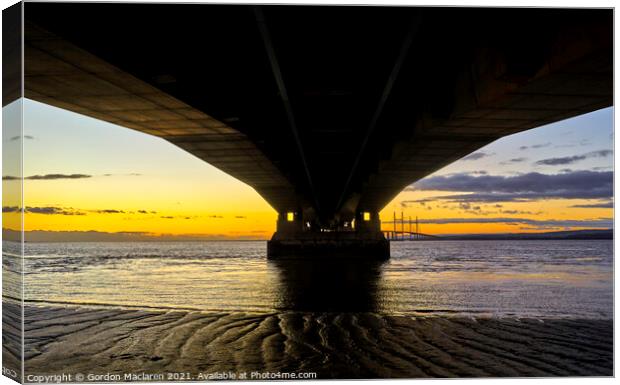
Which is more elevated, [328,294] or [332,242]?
[328,294]

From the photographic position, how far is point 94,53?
425 inches

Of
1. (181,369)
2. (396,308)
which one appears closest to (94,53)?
(181,369)

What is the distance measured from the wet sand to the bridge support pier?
49408 millimetres

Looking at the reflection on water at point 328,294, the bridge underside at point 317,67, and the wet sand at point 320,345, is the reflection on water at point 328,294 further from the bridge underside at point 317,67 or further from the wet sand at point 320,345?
the bridge underside at point 317,67

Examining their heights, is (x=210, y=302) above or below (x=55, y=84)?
below

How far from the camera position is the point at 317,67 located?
48.2 ft

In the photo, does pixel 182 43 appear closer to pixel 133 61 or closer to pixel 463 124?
pixel 133 61

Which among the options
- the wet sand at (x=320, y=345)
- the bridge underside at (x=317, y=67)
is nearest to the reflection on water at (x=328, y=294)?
the wet sand at (x=320, y=345)

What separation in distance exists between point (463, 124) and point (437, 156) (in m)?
9.08

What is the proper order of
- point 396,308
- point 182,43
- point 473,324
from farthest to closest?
point 396,308
point 473,324
point 182,43

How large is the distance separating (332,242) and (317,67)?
183 ft

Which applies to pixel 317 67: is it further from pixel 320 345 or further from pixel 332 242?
pixel 332 242

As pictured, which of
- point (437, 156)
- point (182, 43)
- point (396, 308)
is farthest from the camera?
point (437, 156)

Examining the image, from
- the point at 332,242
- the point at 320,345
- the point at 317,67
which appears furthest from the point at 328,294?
the point at 332,242
